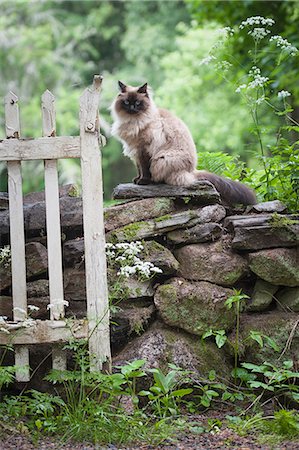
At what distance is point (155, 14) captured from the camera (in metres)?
17.0

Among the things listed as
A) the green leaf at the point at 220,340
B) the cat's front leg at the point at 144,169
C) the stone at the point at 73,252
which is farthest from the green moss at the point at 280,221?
the stone at the point at 73,252

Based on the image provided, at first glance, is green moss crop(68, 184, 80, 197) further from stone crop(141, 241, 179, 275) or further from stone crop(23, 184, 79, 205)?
stone crop(141, 241, 179, 275)

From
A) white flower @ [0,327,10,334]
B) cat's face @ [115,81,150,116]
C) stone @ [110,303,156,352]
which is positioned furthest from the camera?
cat's face @ [115,81,150,116]

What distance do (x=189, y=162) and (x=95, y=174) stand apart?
1.14 meters

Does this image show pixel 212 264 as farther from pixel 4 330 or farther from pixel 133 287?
pixel 4 330

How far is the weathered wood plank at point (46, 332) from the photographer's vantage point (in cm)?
391

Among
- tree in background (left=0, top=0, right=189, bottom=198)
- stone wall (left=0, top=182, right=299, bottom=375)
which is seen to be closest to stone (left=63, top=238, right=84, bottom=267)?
stone wall (left=0, top=182, right=299, bottom=375)

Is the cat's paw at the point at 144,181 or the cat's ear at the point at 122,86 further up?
the cat's ear at the point at 122,86

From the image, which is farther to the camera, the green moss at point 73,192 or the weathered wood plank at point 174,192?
the green moss at point 73,192

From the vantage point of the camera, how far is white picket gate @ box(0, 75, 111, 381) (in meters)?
3.92

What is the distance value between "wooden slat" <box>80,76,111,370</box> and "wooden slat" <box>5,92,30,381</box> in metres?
0.39

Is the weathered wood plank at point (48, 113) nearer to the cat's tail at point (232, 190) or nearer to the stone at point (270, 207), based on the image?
the cat's tail at point (232, 190)

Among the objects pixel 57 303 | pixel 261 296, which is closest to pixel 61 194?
pixel 57 303

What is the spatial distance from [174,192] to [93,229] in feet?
3.24
